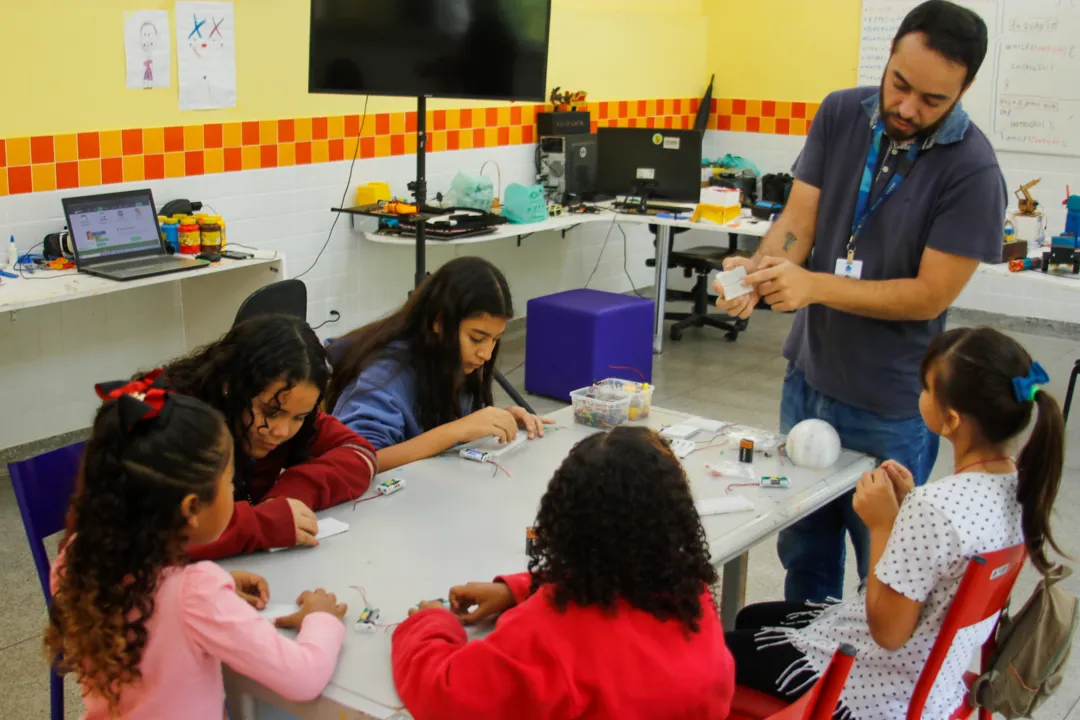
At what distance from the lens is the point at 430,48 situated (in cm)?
478

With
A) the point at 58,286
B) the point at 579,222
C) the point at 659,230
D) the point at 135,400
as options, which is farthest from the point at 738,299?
the point at 659,230

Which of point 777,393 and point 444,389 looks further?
point 777,393

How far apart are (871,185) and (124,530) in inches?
66.7

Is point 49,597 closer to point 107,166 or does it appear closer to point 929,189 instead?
point 929,189

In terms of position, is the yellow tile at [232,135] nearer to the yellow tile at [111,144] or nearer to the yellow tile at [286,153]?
the yellow tile at [286,153]

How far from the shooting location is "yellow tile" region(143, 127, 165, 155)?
4.50 meters

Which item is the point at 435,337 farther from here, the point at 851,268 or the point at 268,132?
the point at 268,132

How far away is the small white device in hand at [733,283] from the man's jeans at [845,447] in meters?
0.37

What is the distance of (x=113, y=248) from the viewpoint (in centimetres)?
423

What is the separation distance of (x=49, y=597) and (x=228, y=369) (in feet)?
1.70

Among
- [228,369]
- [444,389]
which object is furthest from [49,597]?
[444,389]

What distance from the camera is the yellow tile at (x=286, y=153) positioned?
5.03 m

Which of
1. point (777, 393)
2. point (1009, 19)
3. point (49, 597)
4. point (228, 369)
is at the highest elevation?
point (1009, 19)

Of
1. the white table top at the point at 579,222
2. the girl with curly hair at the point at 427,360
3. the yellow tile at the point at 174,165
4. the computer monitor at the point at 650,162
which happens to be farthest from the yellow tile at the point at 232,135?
the girl with curly hair at the point at 427,360
